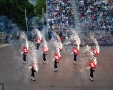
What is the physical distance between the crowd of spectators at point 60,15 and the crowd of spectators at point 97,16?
1.17 meters

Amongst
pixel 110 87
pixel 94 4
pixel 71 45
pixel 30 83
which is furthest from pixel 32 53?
pixel 94 4

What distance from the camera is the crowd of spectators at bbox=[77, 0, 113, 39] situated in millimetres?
34656

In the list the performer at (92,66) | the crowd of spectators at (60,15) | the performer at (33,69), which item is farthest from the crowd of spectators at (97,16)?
the performer at (33,69)

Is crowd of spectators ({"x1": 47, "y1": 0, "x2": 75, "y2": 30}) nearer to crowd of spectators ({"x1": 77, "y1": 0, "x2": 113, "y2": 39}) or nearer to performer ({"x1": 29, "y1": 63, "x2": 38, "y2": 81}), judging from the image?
crowd of spectators ({"x1": 77, "y1": 0, "x2": 113, "y2": 39})

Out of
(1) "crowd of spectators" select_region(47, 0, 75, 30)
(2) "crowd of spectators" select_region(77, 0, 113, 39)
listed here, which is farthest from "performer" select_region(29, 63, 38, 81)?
(1) "crowd of spectators" select_region(47, 0, 75, 30)

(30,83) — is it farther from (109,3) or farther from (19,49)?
(109,3)

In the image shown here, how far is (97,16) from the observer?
36.2 meters

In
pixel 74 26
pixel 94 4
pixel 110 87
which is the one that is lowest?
pixel 110 87

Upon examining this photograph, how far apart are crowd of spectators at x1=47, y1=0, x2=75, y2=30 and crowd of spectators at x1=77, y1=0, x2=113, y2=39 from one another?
1173mm

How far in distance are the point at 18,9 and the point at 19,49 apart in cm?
755

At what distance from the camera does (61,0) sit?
3778 centimetres

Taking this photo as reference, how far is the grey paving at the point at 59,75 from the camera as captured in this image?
781 inches

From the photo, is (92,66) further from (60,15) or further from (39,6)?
(39,6)

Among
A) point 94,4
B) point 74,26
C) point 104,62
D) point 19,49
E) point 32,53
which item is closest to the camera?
point 104,62
